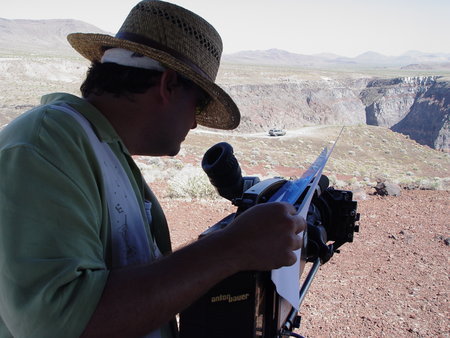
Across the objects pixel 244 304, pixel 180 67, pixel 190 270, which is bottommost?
pixel 244 304

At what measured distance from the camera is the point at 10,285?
83cm

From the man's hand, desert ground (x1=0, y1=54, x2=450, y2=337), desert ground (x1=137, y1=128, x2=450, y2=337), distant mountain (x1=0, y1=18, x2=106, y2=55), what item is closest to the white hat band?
the man's hand

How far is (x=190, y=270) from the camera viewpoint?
929 millimetres

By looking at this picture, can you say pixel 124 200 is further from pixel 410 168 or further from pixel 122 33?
pixel 410 168

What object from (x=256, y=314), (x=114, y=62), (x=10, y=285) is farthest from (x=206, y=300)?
(x=114, y=62)

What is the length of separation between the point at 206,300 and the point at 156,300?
18 centimetres

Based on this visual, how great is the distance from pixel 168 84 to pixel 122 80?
0.12 meters

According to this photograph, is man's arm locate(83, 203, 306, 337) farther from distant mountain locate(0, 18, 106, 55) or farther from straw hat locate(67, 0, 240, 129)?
distant mountain locate(0, 18, 106, 55)

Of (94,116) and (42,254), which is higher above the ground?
(94,116)

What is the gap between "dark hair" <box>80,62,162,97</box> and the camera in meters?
1.26

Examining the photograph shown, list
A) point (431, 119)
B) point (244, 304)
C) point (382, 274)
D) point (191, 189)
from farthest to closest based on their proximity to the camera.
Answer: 1. point (431, 119)
2. point (191, 189)
3. point (382, 274)
4. point (244, 304)

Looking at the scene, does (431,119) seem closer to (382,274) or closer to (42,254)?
(382,274)

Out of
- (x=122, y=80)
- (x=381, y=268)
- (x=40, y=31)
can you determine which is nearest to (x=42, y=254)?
(x=122, y=80)

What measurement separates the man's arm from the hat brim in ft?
1.58
